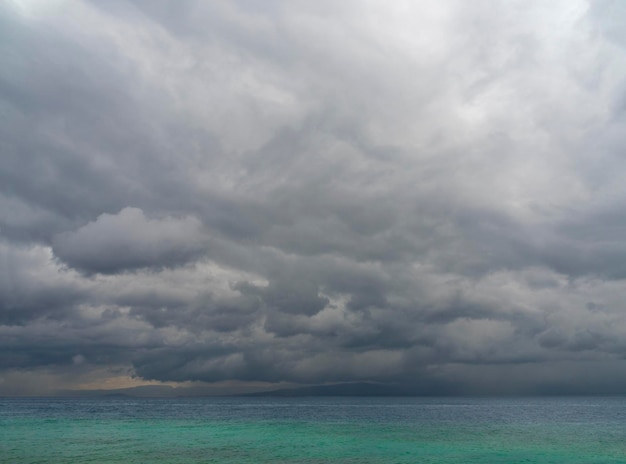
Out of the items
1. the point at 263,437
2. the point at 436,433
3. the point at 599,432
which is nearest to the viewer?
the point at 263,437

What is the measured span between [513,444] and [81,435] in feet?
236

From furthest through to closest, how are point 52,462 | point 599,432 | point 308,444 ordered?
point 599,432 → point 308,444 → point 52,462

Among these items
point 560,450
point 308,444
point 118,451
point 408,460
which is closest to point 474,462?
point 408,460

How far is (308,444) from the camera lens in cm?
7825

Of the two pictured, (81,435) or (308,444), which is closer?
(308,444)

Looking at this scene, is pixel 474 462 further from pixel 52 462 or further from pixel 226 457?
pixel 52 462

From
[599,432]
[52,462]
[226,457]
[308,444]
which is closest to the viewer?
[52,462]

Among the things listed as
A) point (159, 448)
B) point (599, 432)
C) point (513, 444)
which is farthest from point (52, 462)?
point (599, 432)

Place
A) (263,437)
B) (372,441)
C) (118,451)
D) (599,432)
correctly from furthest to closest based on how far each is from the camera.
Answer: (599,432), (263,437), (372,441), (118,451)

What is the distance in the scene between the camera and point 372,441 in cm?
8338

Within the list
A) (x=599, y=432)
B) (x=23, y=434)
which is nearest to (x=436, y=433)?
(x=599, y=432)

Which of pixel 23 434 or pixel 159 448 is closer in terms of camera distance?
pixel 159 448

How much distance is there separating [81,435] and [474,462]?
6700 centimetres

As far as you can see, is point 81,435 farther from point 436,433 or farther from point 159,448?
point 436,433
